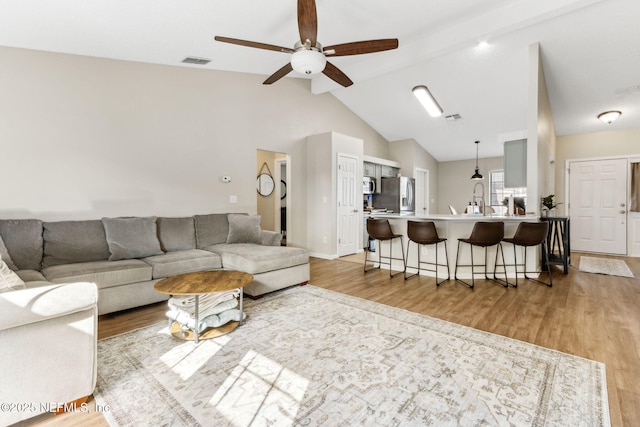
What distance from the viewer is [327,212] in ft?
19.6

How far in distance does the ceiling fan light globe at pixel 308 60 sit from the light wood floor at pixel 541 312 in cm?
250

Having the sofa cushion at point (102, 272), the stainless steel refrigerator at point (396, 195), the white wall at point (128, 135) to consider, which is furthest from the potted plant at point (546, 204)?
the sofa cushion at point (102, 272)

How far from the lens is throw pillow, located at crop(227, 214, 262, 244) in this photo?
4508 millimetres

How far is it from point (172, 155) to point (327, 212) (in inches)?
113

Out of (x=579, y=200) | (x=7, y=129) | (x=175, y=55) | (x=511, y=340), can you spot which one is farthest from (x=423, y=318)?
(x=579, y=200)

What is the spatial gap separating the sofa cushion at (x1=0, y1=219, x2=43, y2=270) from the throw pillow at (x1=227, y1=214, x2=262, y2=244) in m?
2.06

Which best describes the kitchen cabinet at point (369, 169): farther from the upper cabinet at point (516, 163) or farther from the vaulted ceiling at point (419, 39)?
the upper cabinet at point (516, 163)

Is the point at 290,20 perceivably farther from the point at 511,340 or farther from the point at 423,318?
the point at 511,340

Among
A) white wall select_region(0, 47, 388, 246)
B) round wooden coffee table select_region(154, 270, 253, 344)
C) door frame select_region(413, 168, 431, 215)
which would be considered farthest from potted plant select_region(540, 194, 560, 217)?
round wooden coffee table select_region(154, 270, 253, 344)

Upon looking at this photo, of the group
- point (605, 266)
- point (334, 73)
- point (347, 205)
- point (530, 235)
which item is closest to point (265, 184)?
point (347, 205)

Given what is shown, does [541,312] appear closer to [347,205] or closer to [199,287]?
[199,287]

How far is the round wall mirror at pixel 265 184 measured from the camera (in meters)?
6.91

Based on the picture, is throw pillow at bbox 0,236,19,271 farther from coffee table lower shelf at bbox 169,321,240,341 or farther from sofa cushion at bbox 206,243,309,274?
sofa cushion at bbox 206,243,309,274

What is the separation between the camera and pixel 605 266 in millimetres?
5273
